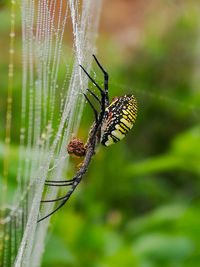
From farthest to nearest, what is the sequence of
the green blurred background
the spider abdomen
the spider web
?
1. the green blurred background
2. the spider web
3. the spider abdomen

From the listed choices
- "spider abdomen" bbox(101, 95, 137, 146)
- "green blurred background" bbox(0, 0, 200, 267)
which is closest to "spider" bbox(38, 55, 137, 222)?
"spider abdomen" bbox(101, 95, 137, 146)

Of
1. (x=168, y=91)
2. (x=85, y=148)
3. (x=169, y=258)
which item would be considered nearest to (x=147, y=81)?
(x=168, y=91)

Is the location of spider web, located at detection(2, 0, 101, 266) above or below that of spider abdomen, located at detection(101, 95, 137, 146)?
above

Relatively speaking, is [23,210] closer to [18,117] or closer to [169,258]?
[169,258]

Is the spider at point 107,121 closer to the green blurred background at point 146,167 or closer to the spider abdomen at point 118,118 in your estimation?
the spider abdomen at point 118,118

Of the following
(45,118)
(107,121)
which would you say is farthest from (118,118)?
(45,118)

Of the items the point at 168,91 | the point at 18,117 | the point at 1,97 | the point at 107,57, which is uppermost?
the point at 107,57

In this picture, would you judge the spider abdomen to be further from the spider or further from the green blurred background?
the green blurred background
